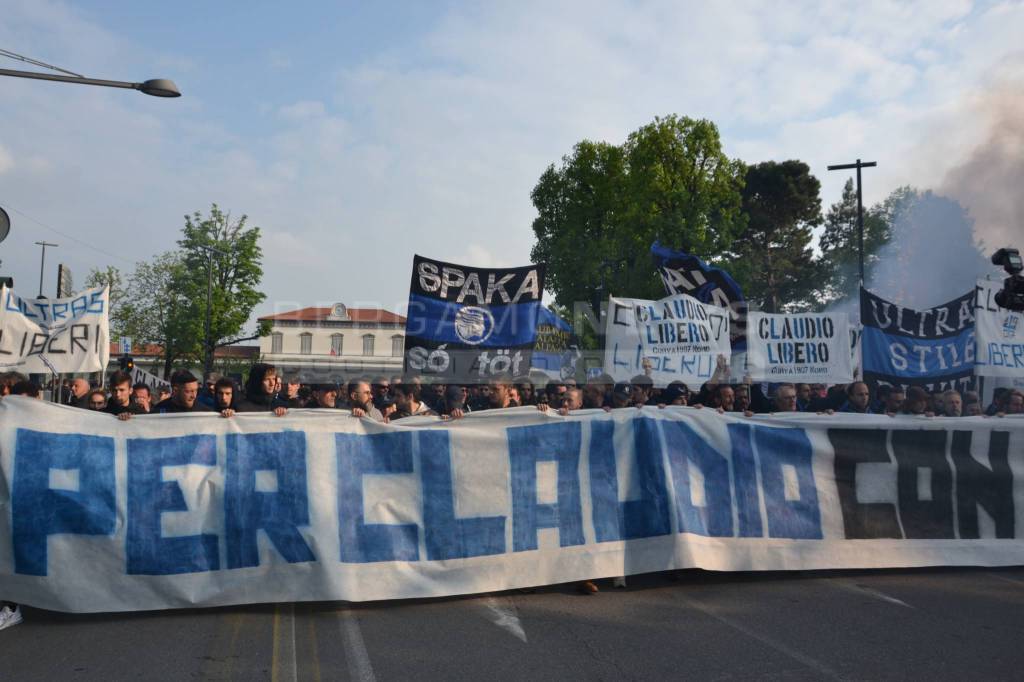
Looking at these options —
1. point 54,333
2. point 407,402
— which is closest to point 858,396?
point 407,402

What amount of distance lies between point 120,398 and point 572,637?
419 centimetres

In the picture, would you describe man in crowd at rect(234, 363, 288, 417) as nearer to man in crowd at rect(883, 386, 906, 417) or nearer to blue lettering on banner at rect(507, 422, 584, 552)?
blue lettering on banner at rect(507, 422, 584, 552)

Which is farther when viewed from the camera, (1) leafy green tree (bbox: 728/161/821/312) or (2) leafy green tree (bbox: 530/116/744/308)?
(1) leafy green tree (bbox: 728/161/821/312)

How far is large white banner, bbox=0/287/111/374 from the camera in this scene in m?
11.8

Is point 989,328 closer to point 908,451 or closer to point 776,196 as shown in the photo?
point 908,451

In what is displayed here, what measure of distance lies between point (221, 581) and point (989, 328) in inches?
438

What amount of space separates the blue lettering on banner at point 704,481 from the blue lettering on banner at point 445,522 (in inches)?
59.1

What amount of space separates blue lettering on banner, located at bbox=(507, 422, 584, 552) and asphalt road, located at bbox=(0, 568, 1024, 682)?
48 centimetres

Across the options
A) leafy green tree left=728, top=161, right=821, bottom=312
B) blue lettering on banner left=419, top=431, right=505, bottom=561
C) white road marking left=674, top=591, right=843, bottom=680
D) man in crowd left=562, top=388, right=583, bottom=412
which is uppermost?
leafy green tree left=728, top=161, right=821, bottom=312

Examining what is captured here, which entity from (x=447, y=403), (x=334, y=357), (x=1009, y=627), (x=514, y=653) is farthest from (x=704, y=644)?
(x=334, y=357)

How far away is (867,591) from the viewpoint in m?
6.75

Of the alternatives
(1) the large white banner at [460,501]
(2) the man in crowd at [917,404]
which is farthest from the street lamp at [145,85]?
(2) the man in crowd at [917,404]

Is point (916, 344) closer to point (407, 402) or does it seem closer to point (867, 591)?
point (867, 591)

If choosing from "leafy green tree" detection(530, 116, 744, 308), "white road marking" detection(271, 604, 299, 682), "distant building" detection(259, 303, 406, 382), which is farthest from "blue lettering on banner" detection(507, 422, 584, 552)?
"distant building" detection(259, 303, 406, 382)
